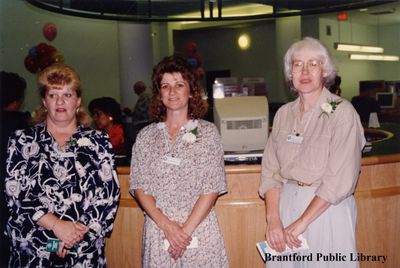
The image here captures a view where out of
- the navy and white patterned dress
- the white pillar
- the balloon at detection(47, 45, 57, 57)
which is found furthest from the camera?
the white pillar

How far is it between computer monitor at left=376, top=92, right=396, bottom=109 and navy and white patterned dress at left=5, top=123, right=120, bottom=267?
945cm

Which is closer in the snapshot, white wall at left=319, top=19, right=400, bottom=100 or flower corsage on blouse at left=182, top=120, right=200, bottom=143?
flower corsage on blouse at left=182, top=120, right=200, bottom=143

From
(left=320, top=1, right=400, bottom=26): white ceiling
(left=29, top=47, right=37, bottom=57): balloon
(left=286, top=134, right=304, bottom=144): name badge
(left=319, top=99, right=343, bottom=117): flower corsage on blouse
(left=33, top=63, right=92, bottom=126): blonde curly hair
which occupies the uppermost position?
(left=320, top=1, right=400, bottom=26): white ceiling

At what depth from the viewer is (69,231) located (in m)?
2.13

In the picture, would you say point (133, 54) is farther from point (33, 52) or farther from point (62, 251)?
point (62, 251)

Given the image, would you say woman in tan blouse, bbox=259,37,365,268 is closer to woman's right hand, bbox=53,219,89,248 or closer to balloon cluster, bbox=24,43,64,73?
woman's right hand, bbox=53,219,89,248

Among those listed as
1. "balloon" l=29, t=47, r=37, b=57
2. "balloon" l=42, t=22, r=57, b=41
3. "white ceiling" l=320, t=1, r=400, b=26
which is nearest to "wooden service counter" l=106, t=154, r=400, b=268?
"balloon" l=29, t=47, r=37, b=57

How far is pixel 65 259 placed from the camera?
7.14ft

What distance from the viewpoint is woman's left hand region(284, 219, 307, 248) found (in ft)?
6.88

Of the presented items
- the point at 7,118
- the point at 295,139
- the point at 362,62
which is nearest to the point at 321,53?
the point at 295,139

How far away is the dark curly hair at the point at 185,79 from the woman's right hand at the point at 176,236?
1.84ft

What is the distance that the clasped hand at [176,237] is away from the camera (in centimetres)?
219

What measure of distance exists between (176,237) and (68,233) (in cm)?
51

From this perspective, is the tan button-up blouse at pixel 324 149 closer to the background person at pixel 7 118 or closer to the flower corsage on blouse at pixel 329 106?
the flower corsage on blouse at pixel 329 106
